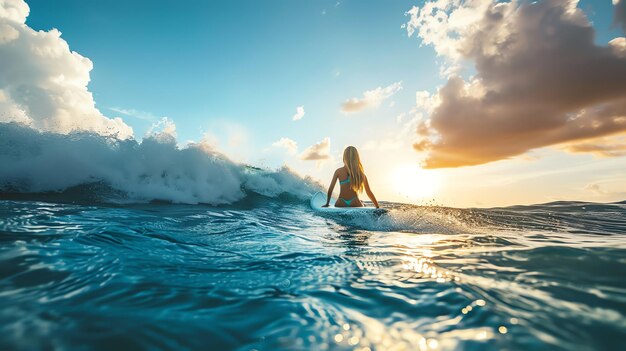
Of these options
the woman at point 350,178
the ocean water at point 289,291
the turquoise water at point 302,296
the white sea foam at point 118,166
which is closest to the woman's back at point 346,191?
the woman at point 350,178

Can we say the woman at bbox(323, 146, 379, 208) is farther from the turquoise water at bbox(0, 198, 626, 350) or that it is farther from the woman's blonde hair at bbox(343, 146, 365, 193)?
the turquoise water at bbox(0, 198, 626, 350)

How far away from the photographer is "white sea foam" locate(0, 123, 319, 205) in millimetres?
7336

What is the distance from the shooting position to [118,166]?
344 inches

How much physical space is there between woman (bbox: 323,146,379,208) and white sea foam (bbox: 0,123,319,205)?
476cm

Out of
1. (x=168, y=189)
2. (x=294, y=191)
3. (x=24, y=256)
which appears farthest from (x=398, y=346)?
(x=294, y=191)

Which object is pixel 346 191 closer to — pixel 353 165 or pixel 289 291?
pixel 353 165

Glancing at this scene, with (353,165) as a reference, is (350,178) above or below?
below

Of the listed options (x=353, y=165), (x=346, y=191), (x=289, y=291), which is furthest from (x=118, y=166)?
(x=289, y=291)

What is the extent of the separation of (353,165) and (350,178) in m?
0.38

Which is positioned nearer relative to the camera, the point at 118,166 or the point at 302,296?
the point at 302,296

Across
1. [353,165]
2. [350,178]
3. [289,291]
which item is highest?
[353,165]

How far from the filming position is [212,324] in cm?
148

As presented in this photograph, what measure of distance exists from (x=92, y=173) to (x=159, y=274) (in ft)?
26.4

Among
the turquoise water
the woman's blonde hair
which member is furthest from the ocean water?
the woman's blonde hair
